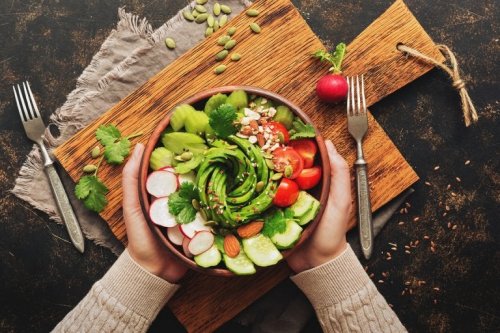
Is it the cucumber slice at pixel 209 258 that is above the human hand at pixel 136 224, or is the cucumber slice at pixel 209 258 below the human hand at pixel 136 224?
below

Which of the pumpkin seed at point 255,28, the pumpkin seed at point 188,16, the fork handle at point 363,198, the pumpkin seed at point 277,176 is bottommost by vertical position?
the fork handle at point 363,198

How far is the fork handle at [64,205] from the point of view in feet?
→ 8.45

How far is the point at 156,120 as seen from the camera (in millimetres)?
2510

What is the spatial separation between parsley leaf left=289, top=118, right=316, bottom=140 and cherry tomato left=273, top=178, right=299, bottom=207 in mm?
204

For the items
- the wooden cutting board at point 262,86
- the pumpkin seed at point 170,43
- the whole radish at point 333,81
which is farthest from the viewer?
the pumpkin seed at point 170,43

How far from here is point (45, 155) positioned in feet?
8.52

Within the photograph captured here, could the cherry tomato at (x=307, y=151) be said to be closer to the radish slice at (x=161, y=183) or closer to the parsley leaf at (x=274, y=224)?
the parsley leaf at (x=274, y=224)

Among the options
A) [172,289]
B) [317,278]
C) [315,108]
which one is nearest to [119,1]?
[315,108]

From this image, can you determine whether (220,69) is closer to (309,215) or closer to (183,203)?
(183,203)

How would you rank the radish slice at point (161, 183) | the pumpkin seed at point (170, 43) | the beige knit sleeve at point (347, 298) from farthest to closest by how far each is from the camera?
the pumpkin seed at point (170, 43), the beige knit sleeve at point (347, 298), the radish slice at point (161, 183)

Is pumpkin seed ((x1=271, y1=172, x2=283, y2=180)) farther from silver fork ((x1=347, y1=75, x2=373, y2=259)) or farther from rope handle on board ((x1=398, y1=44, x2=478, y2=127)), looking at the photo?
rope handle on board ((x1=398, y1=44, x2=478, y2=127))

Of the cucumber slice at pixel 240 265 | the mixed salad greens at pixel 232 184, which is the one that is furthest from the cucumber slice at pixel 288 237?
the cucumber slice at pixel 240 265

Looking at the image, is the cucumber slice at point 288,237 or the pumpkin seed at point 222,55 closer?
the cucumber slice at point 288,237

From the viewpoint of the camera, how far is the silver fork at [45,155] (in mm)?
2578
